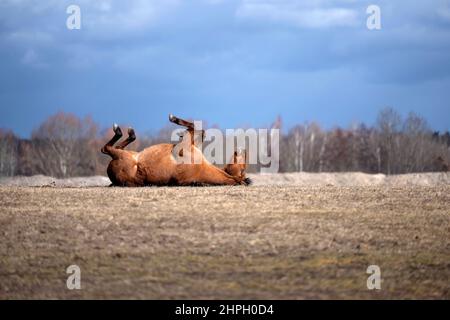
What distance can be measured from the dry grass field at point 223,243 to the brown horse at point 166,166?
3.10ft

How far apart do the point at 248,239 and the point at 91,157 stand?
38.9m

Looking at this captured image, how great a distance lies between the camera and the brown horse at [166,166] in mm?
14367

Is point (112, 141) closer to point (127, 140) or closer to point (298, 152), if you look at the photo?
point (127, 140)

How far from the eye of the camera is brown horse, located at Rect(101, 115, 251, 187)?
1437 cm

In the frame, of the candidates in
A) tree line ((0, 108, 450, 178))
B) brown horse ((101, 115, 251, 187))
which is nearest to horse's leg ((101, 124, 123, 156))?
brown horse ((101, 115, 251, 187))

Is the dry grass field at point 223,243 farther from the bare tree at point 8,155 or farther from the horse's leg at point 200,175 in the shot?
the bare tree at point 8,155

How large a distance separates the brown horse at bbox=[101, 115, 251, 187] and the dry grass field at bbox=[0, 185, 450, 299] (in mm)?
943

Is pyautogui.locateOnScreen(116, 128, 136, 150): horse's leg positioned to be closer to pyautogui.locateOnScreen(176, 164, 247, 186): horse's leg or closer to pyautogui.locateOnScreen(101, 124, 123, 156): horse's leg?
pyautogui.locateOnScreen(101, 124, 123, 156): horse's leg

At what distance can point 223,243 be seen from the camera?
9.62m

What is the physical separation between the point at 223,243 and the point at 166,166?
5.00m

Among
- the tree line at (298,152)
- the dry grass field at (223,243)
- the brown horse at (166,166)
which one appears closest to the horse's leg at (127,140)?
the brown horse at (166,166)

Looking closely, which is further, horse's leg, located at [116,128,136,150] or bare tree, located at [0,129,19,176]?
bare tree, located at [0,129,19,176]

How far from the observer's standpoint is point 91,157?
47688 mm

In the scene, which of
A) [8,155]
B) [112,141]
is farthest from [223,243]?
[8,155]
